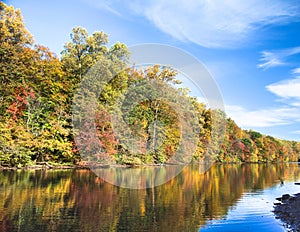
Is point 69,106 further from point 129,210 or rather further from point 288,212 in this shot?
point 288,212

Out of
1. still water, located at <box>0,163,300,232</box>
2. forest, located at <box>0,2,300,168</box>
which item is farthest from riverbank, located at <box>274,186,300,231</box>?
forest, located at <box>0,2,300,168</box>

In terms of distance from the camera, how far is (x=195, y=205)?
43.1 feet

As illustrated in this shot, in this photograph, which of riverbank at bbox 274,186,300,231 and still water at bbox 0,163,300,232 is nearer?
still water at bbox 0,163,300,232

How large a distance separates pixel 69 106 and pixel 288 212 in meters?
27.9

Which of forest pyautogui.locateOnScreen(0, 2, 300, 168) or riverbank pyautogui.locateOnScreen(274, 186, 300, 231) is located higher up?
forest pyautogui.locateOnScreen(0, 2, 300, 168)

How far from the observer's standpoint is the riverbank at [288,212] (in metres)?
10.1

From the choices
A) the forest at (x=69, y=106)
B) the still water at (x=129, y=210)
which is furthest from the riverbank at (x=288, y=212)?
the forest at (x=69, y=106)

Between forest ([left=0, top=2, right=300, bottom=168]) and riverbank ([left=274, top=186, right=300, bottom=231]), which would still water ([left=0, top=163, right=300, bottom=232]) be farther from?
forest ([left=0, top=2, right=300, bottom=168])

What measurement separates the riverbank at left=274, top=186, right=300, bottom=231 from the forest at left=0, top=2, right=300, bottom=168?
22.5m

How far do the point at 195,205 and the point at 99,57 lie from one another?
1097 inches

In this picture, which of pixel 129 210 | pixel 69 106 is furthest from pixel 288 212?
pixel 69 106

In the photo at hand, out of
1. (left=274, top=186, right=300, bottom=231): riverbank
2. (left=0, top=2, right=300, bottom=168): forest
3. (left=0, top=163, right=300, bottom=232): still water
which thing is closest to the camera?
(left=0, top=163, right=300, bottom=232): still water

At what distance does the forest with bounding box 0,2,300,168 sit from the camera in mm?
30566

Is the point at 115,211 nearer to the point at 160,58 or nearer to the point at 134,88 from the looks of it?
the point at 134,88
